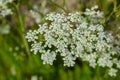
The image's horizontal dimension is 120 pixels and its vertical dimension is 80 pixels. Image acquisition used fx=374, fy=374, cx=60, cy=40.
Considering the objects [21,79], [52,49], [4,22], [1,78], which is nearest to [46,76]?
[21,79]

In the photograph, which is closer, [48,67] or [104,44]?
[104,44]

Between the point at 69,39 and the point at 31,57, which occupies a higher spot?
the point at 31,57

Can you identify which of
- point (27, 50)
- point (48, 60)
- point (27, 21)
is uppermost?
point (27, 21)

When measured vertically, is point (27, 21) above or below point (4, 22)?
above

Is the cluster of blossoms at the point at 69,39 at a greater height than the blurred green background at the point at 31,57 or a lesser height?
lesser

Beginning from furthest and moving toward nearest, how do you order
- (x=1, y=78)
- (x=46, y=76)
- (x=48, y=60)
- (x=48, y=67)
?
(x=1, y=78)
(x=46, y=76)
(x=48, y=67)
(x=48, y=60)

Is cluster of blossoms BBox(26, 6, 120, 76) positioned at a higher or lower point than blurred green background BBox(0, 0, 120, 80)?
lower

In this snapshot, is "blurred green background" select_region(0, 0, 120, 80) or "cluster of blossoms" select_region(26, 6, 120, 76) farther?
"blurred green background" select_region(0, 0, 120, 80)

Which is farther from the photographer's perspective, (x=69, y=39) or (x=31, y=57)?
(x=31, y=57)

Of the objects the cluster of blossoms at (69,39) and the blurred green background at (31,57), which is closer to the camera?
the cluster of blossoms at (69,39)

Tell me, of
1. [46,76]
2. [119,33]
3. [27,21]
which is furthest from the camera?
[27,21]

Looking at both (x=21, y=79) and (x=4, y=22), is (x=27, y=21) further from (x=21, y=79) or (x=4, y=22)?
(x=21, y=79)
